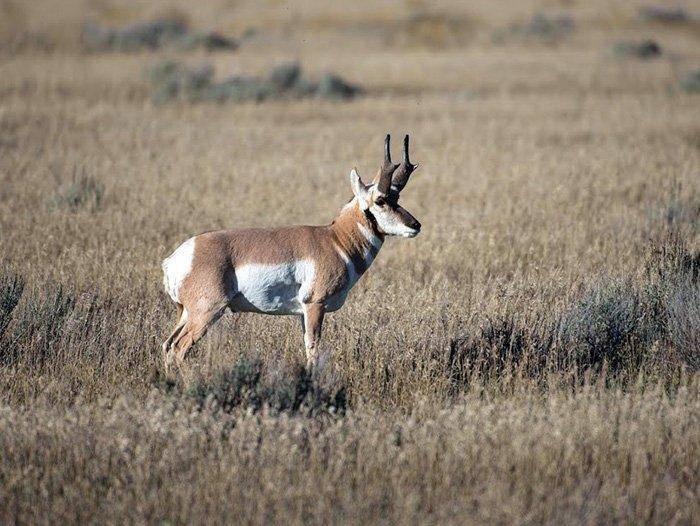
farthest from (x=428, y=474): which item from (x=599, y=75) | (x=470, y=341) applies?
(x=599, y=75)

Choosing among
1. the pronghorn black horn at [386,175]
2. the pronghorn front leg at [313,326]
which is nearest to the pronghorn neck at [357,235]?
the pronghorn black horn at [386,175]

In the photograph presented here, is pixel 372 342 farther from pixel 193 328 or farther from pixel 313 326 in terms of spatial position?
pixel 193 328

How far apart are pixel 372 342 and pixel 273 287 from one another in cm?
113

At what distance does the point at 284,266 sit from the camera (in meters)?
7.13

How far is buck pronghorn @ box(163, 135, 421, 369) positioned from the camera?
23.1 ft

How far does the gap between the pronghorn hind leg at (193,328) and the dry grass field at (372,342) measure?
0.70ft

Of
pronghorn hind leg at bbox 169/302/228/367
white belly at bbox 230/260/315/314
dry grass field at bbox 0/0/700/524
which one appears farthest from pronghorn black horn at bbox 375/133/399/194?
pronghorn hind leg at bbox 169/302/228/367

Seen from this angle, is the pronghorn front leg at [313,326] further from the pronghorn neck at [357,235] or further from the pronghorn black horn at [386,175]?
the pronghorn black horn at [386,175]

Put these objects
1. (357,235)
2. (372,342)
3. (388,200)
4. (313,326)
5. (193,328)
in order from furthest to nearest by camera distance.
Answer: (372,342) < (357,235) < (388,200) < (313,326) < (193,328)

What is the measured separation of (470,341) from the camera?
785 cm

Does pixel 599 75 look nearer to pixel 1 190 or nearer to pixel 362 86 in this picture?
pixel 362 86

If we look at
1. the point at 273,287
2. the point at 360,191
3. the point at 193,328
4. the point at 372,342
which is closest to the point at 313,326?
the point at 273,287

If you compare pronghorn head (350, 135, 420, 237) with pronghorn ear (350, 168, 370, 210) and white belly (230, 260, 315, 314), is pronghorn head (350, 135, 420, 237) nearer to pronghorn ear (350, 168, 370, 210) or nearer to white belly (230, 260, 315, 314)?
pronghorn ear (350, 168, 370, 210)

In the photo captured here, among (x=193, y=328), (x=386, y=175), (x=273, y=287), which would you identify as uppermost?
(x=386, y=175)
